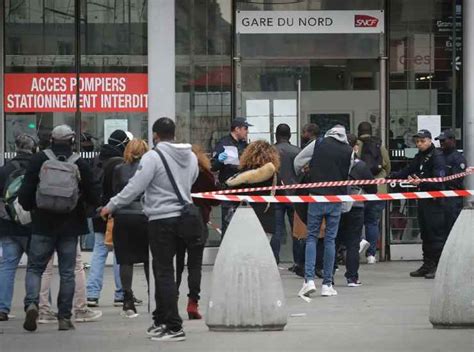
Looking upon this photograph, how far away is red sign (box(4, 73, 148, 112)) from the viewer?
15.6m

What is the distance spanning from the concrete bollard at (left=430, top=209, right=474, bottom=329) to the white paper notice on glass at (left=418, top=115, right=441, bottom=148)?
19.9 feet

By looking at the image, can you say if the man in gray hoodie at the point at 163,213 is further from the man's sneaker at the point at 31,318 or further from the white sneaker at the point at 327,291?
the white sneaker at the point at 327,291

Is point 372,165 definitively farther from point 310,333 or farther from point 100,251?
point 310,333

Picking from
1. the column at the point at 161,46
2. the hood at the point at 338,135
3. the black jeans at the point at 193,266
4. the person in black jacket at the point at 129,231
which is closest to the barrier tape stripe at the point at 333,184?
the hood at the point at 338,135

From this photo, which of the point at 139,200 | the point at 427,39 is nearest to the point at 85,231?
the point at 139,200

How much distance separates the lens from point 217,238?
1577 cm

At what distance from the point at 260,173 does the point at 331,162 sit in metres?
0.81

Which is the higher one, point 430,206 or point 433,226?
point 430,206

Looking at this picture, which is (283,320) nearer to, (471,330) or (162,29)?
(471,330)

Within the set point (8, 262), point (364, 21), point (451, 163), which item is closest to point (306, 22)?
point (364, 21)

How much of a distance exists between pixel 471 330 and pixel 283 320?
63.3 inches

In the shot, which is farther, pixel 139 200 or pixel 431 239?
pixel 431 239

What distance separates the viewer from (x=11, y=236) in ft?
35.4

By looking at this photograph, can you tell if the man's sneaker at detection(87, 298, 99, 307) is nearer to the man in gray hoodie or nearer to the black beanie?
the black beanie
